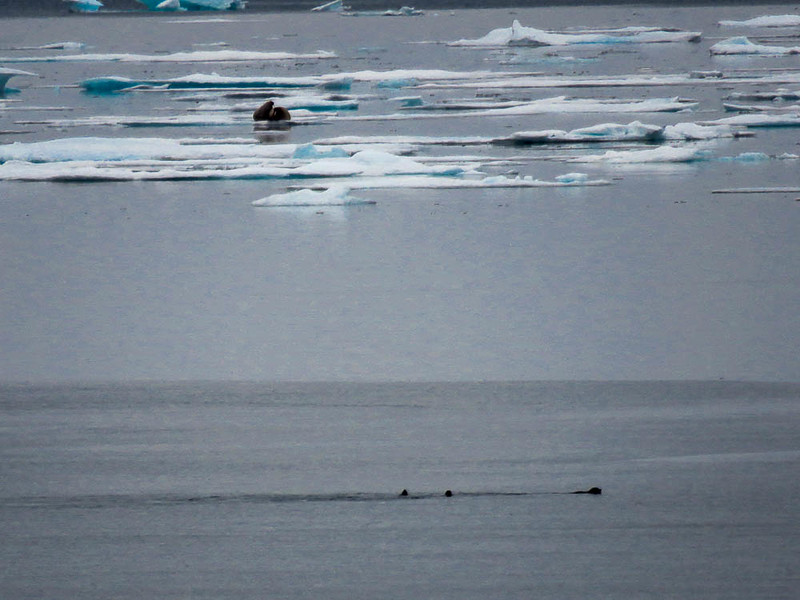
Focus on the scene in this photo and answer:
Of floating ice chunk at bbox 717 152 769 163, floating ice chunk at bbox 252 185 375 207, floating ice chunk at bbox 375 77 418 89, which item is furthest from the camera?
floating ice chunk at bbox 375 77 418 89

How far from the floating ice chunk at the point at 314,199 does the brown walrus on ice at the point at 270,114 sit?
4313 millimetres

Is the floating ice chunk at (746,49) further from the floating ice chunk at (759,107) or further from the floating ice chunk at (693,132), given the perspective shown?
the floating ice chunk at (693,132)

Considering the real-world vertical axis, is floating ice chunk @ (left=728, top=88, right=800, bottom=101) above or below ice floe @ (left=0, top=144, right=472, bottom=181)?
below

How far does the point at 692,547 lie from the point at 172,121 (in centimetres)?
891

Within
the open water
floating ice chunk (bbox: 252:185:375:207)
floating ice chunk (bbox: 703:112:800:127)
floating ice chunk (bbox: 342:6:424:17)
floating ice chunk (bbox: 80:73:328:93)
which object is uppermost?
the open water

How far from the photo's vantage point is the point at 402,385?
3486mm

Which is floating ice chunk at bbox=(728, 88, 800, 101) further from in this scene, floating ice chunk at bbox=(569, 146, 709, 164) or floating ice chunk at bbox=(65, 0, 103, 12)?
floating ice chunk at bbox=(65, 0, 103, 12)

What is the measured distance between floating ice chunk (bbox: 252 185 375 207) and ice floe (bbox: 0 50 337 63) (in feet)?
42.0

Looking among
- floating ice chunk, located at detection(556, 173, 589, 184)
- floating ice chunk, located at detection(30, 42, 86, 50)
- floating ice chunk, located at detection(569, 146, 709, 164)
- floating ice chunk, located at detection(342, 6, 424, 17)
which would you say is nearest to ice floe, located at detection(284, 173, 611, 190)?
floating ice chunk, located at detection(556, 173, 589, 184)

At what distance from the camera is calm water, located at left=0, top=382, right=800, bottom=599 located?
7.66 ft

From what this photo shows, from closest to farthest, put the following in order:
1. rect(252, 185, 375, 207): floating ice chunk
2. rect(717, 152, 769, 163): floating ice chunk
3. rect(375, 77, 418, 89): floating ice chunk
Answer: rect(252, 185, 375, 207): floating ice chunk, rect(717, 152, 769, 163): floating ice chunk, rect(375, 77, 418, 89): floating ice chunk

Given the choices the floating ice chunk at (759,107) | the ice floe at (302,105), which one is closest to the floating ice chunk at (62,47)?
the ice floe at (302,105)

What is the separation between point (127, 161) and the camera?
27.4 feet

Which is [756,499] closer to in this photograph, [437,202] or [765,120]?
[437,202]
